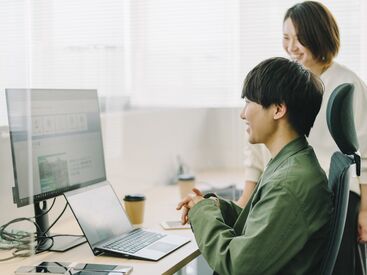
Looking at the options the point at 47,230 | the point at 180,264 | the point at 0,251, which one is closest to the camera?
the point at 180,264

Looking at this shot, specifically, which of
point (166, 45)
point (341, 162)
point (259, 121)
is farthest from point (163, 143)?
point (341, 162)

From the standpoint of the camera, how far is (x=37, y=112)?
5.81ft

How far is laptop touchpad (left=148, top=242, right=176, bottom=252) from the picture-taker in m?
1.74

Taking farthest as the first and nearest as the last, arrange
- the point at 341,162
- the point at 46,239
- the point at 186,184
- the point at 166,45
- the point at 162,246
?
the point at 166,45 < the point at 186,184 < the point at 46,239 < the point at 162,246 < the point at 341,162

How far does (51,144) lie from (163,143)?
1.30 m

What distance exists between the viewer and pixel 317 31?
6.83 ft

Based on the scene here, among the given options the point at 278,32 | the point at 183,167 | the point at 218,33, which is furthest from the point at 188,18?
the point at 183,167

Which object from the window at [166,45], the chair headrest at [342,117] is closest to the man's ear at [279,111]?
the chair headrest at [342,117]

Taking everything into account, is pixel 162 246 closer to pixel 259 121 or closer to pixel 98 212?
pixel 98 212

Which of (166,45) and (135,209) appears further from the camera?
(166,45)

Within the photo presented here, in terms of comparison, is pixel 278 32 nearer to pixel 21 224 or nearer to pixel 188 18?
pixel 188 18

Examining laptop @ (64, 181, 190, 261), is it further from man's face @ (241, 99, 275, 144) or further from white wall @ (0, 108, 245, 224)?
man's face @ (241, 99, 275, 144)

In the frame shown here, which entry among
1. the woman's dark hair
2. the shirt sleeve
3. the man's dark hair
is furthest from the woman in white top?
the shirt sleeve

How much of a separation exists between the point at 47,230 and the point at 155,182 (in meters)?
1.14
